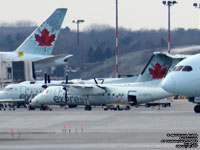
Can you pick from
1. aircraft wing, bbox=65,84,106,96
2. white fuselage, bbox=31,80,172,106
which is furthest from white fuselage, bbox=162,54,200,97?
aircraft wing, bbox=65,84,106,96

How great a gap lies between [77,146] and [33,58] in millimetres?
63746

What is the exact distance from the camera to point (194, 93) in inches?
1976

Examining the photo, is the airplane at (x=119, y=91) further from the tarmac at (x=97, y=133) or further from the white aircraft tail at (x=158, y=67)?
the tarmac at (x=97, y=133)

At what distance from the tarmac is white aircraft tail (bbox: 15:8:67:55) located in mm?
46450

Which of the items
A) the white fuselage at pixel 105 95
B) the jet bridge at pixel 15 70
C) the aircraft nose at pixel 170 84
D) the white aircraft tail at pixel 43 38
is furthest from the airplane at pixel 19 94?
the aircraft nose at pixel 170 84

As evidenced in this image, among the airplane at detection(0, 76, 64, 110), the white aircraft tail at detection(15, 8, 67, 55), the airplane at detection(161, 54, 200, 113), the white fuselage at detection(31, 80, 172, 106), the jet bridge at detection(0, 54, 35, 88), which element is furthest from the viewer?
the white aircraft tail at detection(15, 8, 67, 55)

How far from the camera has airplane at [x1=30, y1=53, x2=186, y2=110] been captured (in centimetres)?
6600

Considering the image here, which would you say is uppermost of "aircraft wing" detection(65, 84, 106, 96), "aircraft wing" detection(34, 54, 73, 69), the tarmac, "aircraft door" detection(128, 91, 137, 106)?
"aircraft wing" detection(34, 54, 73, 69)

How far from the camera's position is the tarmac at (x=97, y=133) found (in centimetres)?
2937

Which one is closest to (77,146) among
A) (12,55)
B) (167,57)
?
(167,57)

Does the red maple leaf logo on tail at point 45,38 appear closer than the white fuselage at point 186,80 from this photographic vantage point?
No

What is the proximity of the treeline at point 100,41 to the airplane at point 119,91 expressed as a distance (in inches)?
1956

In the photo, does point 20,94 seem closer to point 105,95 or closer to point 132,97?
point 105,95

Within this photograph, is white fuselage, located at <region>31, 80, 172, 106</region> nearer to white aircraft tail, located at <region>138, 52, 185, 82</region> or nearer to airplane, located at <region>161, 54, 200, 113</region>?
white aircraft tail, located at <region>138, 52, 185, 82</region>
